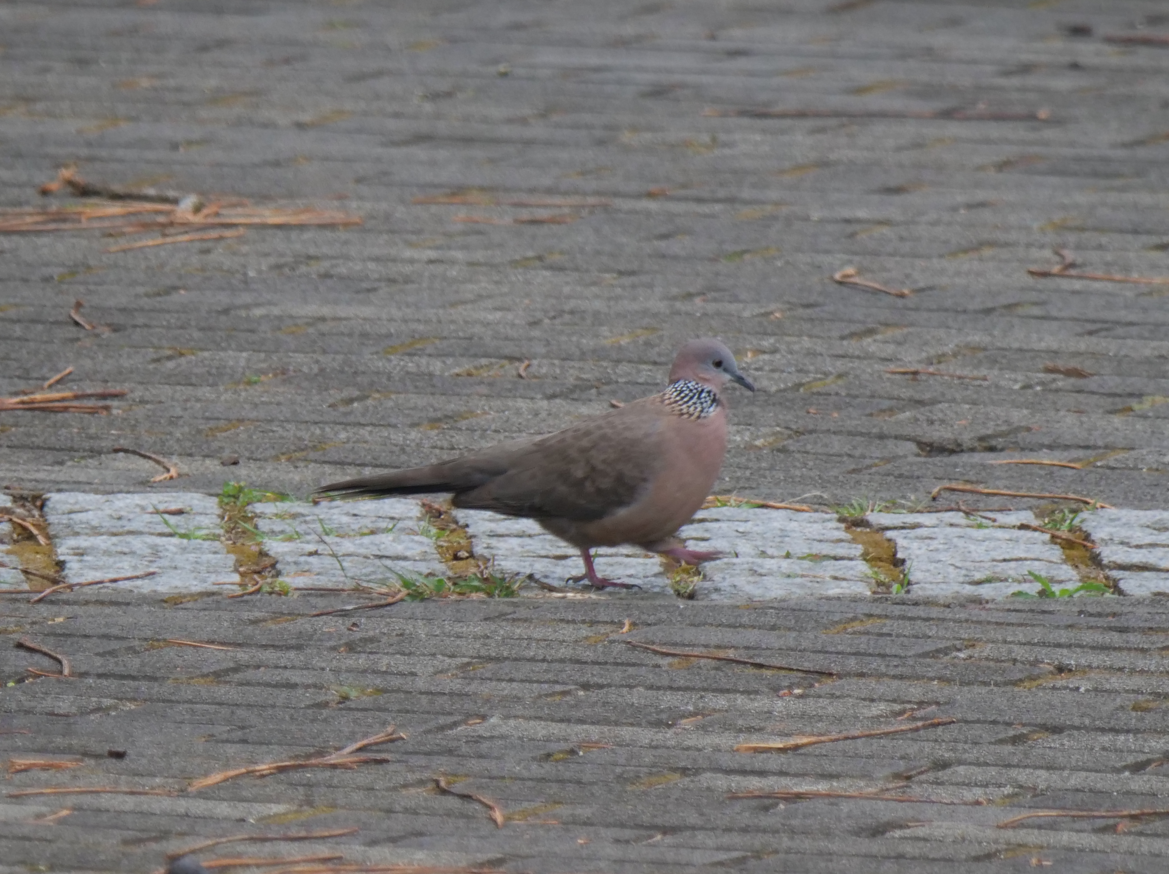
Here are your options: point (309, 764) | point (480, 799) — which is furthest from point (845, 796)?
point (309, 764)

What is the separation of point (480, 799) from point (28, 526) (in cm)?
179

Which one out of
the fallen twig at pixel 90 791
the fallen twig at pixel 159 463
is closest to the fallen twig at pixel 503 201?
the fallen twig at pixel 159 463

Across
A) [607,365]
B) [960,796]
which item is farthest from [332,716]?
[607,365]

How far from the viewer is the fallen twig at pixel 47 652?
3.79m

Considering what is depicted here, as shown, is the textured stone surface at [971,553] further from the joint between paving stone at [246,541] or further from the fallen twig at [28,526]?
the fallen twig at [28,526]

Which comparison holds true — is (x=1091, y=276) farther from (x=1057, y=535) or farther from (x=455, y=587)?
(x=455, y=587)

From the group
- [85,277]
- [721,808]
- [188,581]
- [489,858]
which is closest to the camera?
[489,858]

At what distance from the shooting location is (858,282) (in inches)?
247

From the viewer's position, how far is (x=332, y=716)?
3.63 metres

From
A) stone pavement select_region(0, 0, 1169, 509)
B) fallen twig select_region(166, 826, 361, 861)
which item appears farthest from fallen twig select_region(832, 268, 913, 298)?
fallen twig select_region(166, 826, 361, 861)

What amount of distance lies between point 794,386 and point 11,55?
4393mm

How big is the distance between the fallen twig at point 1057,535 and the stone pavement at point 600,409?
0.04 feet

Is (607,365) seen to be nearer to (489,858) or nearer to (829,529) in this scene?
(829,529)

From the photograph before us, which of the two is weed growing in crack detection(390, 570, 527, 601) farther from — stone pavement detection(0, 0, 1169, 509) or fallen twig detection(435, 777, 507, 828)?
fallen twig detection(435, 777, 507, 828)
